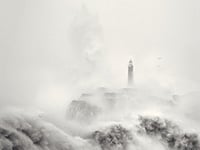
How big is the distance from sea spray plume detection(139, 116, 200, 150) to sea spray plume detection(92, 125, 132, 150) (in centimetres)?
525

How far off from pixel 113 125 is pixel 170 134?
12547 millimetres

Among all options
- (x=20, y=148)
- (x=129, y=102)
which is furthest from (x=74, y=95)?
(x=20, y=148)

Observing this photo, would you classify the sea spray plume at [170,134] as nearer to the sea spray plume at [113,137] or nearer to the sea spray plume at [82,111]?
the sea spray plume at [113,137]

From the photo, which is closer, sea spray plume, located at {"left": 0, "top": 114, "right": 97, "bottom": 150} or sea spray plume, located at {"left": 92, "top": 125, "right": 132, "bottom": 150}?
sea spray plume, located at {"left": 0, "top": 114, "right": 97, "bottom": 150}

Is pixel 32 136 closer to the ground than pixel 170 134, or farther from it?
closer to the ground

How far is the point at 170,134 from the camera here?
88.8 metres

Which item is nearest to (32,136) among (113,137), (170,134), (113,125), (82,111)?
(113,137)

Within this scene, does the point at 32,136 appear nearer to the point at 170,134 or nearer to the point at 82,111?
the point at 170,134

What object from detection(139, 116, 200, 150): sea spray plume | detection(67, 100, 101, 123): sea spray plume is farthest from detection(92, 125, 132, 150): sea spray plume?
detection(67, 100, 101, 123): sea spray plume

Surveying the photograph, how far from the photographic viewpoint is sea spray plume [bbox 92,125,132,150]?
77.8 metres

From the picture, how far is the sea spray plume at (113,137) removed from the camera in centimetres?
7781

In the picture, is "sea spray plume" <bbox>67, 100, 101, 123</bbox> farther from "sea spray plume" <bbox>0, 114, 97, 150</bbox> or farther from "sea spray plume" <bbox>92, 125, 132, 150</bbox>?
"sea spray plume" <bbox>0, 114, 97, 150</bbox>

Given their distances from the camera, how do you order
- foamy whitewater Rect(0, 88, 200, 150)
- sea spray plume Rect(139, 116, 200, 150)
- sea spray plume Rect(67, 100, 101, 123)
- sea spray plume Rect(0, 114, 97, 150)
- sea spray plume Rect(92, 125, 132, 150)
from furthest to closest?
1. sea spray plume Rect(67, 100, 101, 123)
2. sea spray plume Rect(139, 116, 200, 150)
3. sea spray plume Rect(92, 125, 132, 150)
4. foamy whitewater Rect(0, 88, 200, 150)
5. sea spray plume Rect(0, 114, 97, 150)

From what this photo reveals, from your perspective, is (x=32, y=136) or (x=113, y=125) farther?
(x=113, y=125)
